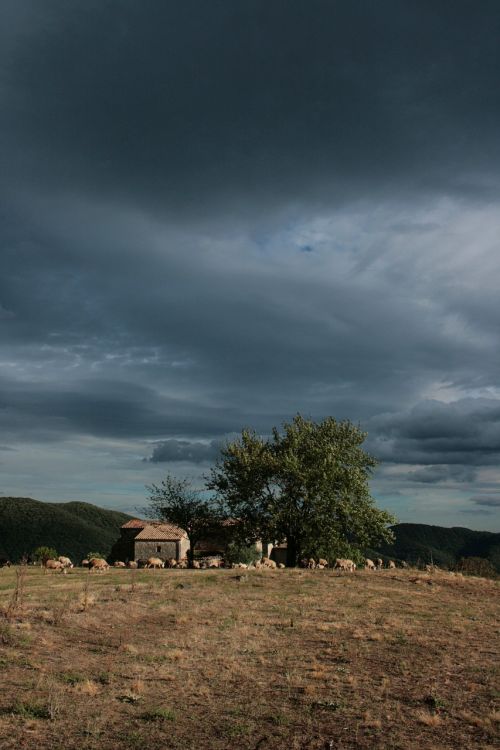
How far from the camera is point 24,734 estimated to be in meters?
10.9

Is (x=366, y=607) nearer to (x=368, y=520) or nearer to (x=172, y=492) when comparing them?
(x=368, y=520)

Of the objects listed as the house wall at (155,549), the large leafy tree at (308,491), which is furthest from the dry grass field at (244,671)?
the house wall at (155,549)

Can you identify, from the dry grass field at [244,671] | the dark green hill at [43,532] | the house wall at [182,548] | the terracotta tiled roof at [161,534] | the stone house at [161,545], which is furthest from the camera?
the dark green hill at [43,532]

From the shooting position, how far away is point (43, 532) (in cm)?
15712

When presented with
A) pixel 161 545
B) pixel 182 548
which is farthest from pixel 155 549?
pixel 182 548

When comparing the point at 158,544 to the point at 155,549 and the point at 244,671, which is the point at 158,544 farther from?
the point at 244,671

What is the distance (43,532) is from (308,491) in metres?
133

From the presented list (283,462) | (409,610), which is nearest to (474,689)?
(409,610)

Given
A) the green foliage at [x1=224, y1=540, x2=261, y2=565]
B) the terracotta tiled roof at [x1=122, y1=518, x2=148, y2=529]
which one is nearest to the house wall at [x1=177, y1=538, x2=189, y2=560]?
the terracotta tiled roof at [x1=122, y1=518, x2=148, y2=529]

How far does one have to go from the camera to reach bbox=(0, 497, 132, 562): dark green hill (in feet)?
486

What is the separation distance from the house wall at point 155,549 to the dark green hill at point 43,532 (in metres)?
57.6

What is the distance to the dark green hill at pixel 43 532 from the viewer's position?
148125 mm

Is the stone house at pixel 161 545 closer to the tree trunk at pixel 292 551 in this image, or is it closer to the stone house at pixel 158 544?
the stone house at pixel 158 544

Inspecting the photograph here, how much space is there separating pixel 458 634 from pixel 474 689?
24.7 ft
